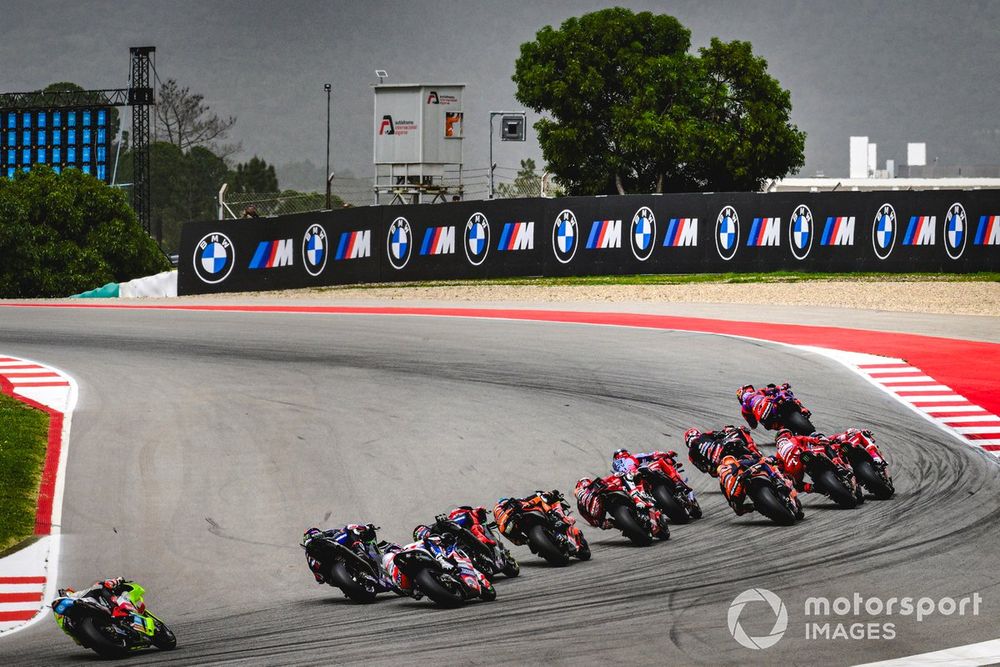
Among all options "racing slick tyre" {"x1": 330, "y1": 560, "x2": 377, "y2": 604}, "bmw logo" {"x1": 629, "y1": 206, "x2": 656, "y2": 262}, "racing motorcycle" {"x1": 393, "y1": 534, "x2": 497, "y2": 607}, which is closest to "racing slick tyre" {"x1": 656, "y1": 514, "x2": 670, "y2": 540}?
"racing motorcycle" {"x1": 393, "y1": 534, "x2": 497, "y2": 607}

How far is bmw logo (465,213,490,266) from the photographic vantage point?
27.8 meters

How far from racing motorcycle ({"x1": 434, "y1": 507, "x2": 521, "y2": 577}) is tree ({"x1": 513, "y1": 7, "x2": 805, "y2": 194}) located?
44247mm

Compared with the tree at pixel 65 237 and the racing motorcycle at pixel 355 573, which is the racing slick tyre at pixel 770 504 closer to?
the racing motorcycle at pixel 355 573

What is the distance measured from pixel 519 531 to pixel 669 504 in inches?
53.3

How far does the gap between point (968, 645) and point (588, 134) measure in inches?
1855

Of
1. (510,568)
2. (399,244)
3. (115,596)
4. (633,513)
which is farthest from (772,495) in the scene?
Result: (399,244)

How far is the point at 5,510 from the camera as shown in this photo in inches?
344

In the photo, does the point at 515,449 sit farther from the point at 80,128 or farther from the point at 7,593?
the point at 80,128

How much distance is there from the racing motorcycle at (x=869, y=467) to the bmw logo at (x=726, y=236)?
20.1 metres

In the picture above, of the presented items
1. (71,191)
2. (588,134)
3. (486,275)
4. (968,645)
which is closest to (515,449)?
(968,645)

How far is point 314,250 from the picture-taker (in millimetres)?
26875

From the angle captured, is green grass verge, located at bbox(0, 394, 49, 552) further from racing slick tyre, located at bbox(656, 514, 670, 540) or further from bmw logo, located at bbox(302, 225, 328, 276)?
bmw logo, located at bbox(302, 225, 328, 276)

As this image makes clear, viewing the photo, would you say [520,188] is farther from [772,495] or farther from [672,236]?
[772,495]

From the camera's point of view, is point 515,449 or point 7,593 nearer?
point 7,593
